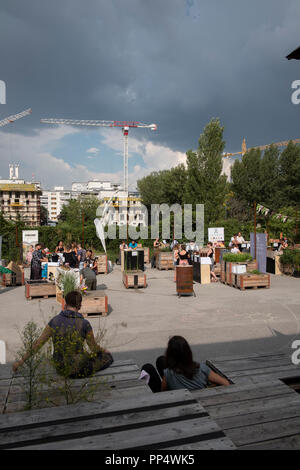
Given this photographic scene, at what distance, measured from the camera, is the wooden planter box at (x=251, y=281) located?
472 inches

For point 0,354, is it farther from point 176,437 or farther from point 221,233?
point 221,233

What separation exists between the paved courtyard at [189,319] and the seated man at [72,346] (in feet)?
3.33

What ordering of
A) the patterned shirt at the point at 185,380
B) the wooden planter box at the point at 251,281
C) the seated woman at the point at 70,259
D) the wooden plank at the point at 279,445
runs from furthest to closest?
the seated woman at the point at 70,259
the wooden planter box at the point at 251,281
the patterned shirt at the point at 185,380
the wooden plank at the point at 279,445

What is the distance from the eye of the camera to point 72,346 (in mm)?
2984

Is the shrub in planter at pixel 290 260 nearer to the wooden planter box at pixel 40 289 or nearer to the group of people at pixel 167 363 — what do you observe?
the wooden planter box at pixel 40 289

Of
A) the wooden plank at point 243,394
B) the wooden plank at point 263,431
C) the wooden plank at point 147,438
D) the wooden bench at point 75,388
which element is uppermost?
the wooden plank at point 147,438

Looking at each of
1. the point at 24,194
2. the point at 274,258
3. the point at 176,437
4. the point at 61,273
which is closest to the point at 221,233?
the point at 274,258

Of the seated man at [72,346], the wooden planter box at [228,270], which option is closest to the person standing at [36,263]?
the wooden planter box at [228,270]

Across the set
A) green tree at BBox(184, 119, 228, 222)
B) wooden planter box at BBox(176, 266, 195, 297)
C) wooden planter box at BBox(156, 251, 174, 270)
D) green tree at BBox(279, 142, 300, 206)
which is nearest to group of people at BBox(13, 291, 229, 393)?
wooden planter box at BBox(176, 266, 195, 297)

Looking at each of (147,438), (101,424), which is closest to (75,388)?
(101,424)

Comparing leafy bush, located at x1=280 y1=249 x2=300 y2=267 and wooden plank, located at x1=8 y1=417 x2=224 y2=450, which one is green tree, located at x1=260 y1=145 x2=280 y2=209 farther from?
wooden plank, located at x1=8 y1=417 x2=224 y2=450

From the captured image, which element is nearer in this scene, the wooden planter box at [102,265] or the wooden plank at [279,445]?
the wooden plank at [279,445]
